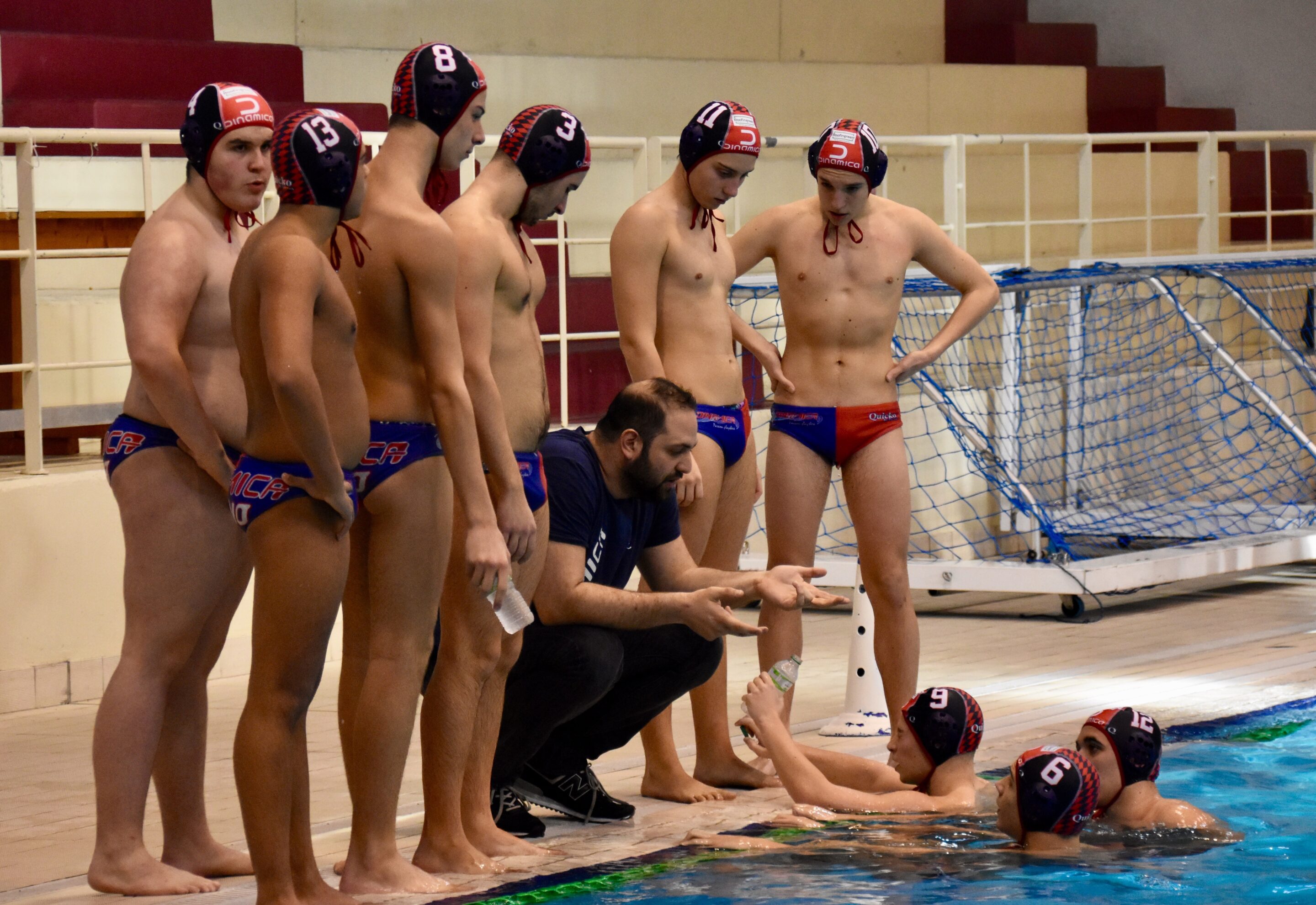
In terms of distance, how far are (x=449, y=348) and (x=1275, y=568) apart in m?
6.44

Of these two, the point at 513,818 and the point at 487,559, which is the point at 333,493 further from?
the point at 513,818

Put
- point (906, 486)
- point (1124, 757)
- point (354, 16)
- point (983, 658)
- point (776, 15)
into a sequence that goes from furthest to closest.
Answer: point (776, 15), point (354, 16), point (983, 658), point (906, 486), point (1124, 757)

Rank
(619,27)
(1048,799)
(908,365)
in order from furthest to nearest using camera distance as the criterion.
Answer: (619,27), (908,365), (1048,799)

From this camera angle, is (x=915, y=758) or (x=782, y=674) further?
(x=915, y=758)

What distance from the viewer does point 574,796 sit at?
4.51 metres

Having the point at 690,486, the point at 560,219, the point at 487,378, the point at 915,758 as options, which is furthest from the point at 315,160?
the point at 560,219

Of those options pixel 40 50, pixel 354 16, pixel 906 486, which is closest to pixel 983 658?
pixel 906 486

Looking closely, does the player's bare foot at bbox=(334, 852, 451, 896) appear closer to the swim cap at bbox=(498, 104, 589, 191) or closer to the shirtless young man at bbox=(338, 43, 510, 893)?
the shirtless young man at bbox=(338, 43, 510, 893)

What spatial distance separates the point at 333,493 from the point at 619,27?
8857 millimetres

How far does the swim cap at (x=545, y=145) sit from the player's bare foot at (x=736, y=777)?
1.72m

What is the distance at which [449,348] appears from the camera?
12.0 ft

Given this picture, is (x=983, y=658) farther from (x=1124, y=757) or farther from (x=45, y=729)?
Result: (x=45, y=729)

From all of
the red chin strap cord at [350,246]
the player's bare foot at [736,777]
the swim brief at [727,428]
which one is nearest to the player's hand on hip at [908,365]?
the swim brief at [727,428]

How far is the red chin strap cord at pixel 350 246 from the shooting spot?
3672 millimetres
